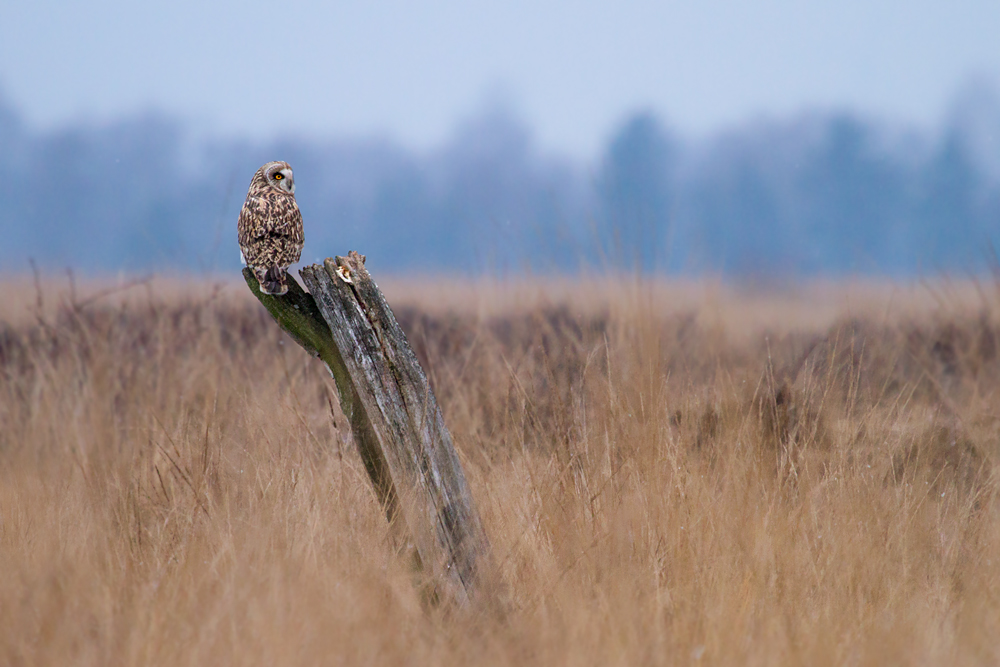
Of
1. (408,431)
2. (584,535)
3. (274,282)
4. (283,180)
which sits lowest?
(584,535)

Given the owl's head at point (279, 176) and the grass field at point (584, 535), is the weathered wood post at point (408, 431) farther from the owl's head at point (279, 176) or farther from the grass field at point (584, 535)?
the owl's head at point (279, 176)

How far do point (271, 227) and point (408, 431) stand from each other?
3.57 ft

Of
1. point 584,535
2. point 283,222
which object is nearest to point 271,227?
point 283,222

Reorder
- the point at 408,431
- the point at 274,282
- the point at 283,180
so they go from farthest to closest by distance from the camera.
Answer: the point at 283,180 < the point at 274,282 < the point at 408,431

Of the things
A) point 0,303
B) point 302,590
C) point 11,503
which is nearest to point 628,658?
point 302,590

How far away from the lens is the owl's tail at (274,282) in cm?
264

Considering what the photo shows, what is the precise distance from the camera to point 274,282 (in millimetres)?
2658

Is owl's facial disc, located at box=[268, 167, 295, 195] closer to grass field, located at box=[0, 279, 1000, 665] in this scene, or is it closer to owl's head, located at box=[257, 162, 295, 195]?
owl's head, located at box=[257, 162, 295, 195]

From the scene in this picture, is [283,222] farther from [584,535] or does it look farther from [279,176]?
[584,535]

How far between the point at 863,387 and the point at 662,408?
117 centimetres

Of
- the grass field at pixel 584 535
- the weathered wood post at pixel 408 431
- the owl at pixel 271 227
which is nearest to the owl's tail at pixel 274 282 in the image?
the owl at pixel 271 227

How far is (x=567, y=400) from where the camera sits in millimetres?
3113

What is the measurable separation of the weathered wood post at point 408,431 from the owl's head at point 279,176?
0.95 meters

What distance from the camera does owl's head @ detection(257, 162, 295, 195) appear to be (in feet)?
10.7
